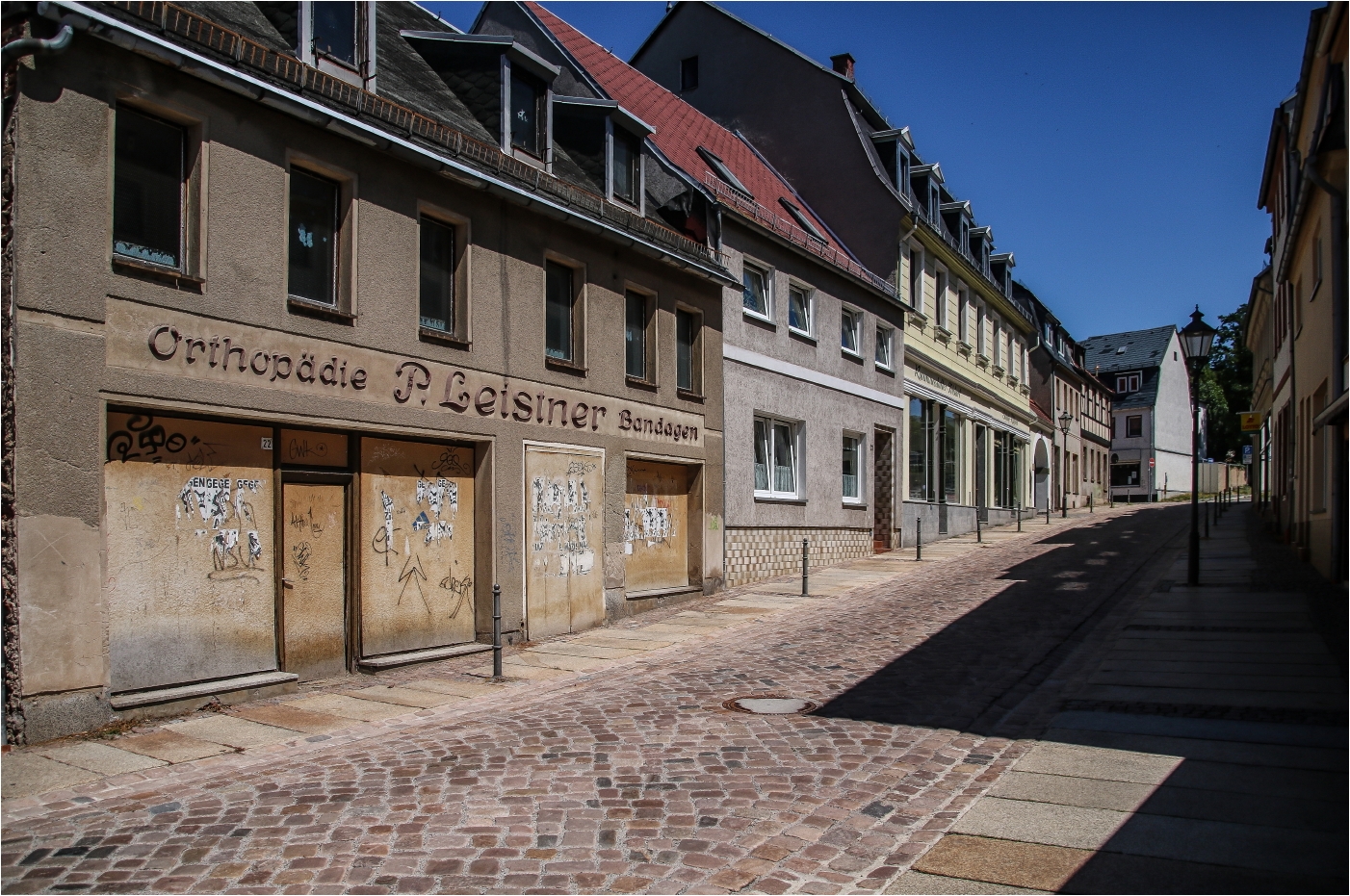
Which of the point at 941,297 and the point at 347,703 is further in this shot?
the point at 941,297

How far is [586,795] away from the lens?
6562mm

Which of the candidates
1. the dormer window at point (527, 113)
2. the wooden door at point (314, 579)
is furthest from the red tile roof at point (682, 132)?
the wooden door at point (314, 579)

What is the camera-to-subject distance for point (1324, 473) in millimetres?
16609

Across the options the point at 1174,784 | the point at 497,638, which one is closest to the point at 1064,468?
the point at 497,638

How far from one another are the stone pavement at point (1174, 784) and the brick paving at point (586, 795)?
37 centimetres

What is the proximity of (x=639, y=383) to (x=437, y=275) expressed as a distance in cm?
445

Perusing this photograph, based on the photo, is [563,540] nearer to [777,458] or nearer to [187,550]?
[187,550]

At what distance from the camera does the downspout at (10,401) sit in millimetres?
7918

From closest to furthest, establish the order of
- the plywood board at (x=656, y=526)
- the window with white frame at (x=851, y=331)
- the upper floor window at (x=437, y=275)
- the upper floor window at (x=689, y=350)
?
1. the upper floor window at (x=437, y=275)
2. the plywood board at (x=656, y=526)
3. the upper floor window at (x=689, y=350)
4. the window with white frame at (x=851, y=331)

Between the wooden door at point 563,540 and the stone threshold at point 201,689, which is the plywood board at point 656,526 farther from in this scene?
the stone threshold at point 201,689

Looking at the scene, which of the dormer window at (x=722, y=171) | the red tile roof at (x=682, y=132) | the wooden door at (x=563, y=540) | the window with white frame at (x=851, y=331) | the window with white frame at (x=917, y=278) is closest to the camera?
the wooden door at (x=563, y=540)

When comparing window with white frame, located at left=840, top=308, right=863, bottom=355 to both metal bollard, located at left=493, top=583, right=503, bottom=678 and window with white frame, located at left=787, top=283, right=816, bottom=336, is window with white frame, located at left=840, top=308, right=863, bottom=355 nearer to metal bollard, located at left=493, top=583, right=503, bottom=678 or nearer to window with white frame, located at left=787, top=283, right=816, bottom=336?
window with white frame, located at left=787, top=283, right=816, bottom=336

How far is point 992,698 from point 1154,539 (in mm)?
20196

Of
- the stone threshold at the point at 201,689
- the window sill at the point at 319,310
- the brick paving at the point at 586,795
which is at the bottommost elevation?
the brick paving at the point at 586,795
